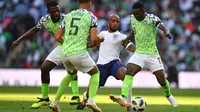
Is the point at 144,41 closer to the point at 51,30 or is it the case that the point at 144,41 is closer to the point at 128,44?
the point at 128,44

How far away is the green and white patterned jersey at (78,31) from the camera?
12031mm

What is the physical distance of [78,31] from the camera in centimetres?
1203

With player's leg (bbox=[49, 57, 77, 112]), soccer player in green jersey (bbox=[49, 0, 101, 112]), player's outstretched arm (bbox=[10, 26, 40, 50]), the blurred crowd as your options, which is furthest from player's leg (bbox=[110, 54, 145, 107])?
the blurred crowd

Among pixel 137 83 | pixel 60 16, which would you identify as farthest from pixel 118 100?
pixel 137 83

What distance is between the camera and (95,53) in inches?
1193

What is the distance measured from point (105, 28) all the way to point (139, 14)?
17695 millimetres

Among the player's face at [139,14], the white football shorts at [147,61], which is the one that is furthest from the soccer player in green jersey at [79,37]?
the white football shorts at [147,61]

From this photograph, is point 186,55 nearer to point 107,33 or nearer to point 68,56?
point 107,33

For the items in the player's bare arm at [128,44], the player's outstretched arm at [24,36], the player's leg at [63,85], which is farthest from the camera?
the player's bare arm at [128,44]

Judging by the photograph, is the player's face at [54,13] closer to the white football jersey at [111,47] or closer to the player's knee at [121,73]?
the white football jersey at [111,47]

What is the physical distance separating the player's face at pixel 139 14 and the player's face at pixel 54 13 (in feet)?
5.79

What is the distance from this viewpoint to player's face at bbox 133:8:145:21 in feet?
47.0

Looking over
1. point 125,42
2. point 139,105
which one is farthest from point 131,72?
point 125,42

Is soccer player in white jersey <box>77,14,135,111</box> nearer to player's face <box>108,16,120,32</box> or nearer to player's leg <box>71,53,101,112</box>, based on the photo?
player's face <box>108,16,120,32</box>
